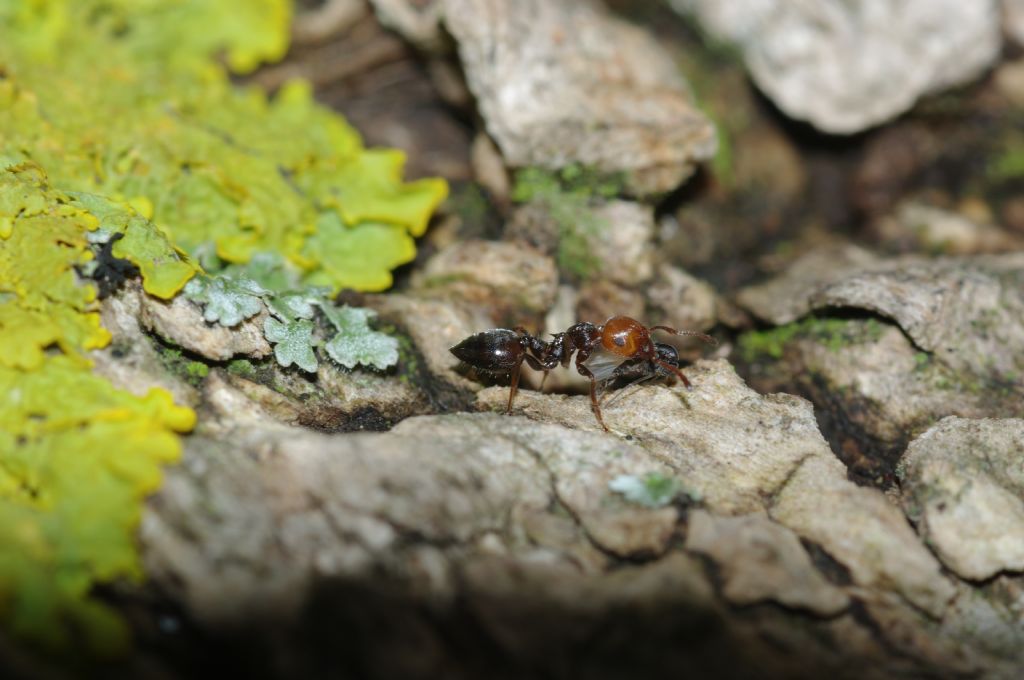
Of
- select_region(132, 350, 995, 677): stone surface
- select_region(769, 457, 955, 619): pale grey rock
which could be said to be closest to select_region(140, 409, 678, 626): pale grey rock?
select_region(132, 350, 995, 677): stone surface

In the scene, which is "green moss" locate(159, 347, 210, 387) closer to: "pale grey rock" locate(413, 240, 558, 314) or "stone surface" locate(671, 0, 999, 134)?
"pale grey rock" locate(413, 240, 558, 314)

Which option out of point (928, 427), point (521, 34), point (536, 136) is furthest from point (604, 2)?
point (928, 427)

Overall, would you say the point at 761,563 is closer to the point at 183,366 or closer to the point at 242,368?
the point at 242,368

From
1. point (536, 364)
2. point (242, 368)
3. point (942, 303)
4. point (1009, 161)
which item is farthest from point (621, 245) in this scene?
point (1009, 161)

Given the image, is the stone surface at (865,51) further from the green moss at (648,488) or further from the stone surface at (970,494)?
the green moss at (648,488)

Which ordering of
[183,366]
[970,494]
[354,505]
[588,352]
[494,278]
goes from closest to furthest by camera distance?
1. [354,505]
2. [970,494]
3. [183,366]
4. [588,352]
5. [494,278]
